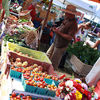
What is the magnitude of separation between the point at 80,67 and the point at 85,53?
560mm

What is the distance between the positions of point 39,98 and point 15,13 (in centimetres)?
575

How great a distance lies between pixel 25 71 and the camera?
2725 mm

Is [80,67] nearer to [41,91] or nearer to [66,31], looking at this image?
[66,31]

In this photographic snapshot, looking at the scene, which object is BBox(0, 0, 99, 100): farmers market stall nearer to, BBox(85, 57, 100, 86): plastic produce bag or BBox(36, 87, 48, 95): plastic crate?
BBox(36, 87, 48, 95): plastic crate

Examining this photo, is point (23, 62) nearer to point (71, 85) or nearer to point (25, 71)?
point (25, 71)

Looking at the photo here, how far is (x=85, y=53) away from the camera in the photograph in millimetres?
5465

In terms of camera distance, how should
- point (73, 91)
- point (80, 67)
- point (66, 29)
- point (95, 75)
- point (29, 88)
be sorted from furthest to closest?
point (80, 67)
point (66, 29)
point (95, 75)
point (29, 88)
point (73, 91)

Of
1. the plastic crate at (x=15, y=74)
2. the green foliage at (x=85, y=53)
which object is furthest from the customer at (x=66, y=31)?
the plastic crate at (x=15, y=74)

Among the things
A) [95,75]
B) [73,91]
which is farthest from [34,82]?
[95,75]

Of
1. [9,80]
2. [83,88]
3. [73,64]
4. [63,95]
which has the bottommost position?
[73,64]

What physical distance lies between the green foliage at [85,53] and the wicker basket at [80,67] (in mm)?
168

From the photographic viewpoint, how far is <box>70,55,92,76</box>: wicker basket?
5.23 m

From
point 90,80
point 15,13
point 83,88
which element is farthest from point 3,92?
point 15,13

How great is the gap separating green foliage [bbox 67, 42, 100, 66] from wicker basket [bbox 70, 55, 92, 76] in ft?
0.55
